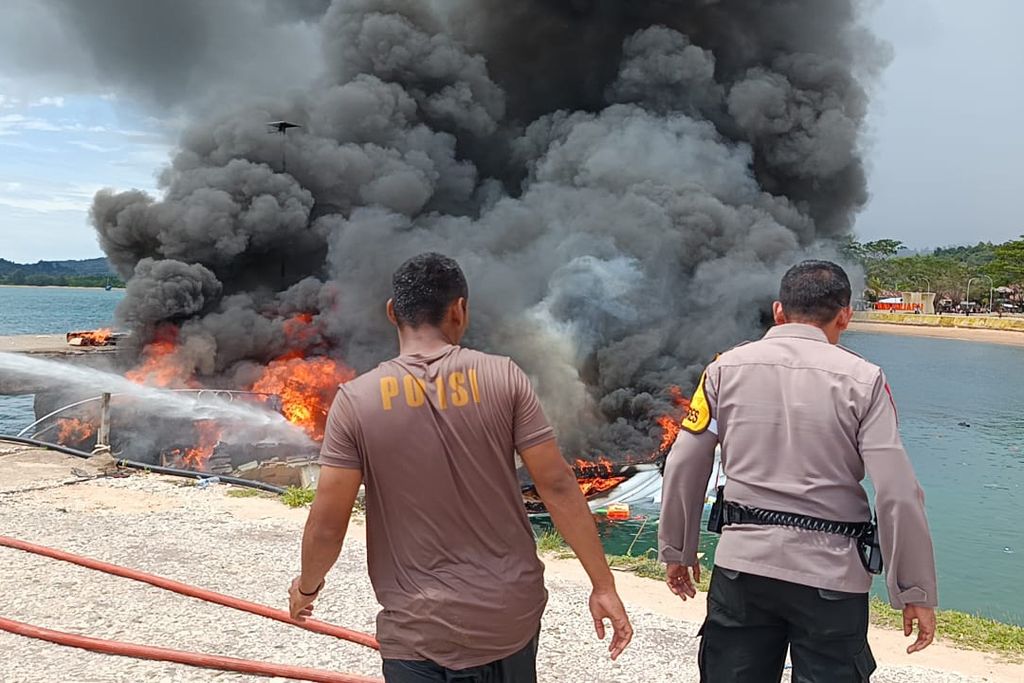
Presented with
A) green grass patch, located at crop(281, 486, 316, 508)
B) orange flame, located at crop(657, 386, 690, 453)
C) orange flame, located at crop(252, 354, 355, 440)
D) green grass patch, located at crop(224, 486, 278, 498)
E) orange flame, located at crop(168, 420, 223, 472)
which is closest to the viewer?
green grass patch, located at crop(281, 486, 316, 508)

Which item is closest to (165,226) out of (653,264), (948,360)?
(653,264)

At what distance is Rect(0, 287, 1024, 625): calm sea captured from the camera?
14.9 m

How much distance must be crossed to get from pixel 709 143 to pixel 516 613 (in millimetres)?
26769

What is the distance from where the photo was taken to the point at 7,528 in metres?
8.19

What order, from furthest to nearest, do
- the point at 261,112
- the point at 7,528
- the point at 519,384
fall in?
the point at 261,112 → the point at 7,528 → the point at 519,384

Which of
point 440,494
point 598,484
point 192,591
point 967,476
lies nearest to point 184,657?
point 192,591

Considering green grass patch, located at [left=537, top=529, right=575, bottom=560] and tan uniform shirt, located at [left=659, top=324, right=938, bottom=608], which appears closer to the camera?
tan uniform shirt, located at [left=659, top=324, right=938, bottom=608]

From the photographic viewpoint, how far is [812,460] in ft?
9.68

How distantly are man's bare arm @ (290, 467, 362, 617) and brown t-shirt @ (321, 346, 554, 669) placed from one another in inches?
1.7

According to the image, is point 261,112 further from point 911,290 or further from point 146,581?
point 911,290

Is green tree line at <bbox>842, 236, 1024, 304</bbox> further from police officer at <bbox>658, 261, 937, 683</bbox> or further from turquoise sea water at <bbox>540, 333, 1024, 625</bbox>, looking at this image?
police officer at <bbox>658, 261, 937, 683</bbox>

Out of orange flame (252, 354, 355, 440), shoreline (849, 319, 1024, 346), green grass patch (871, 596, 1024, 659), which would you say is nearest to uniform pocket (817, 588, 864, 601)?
green grass patch (871, 596, 1024, 659)

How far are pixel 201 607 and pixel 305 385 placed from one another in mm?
19573

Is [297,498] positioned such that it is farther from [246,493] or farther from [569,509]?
[569,509]
